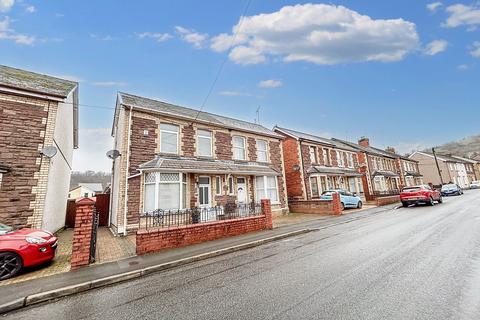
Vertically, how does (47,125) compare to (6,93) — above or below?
below

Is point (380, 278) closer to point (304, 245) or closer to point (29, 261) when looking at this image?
point (304, 245)

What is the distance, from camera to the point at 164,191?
38.5 ft

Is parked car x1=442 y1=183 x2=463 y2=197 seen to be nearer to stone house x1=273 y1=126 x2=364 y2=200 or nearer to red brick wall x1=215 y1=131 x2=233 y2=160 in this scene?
stone house x1=273 y1=126 x2=364 y2=200

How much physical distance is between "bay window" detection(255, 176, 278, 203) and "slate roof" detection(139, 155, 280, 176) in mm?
756

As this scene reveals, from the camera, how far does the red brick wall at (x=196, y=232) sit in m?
7.20

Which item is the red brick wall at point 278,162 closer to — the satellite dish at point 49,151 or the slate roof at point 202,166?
the slate roof at point 202,166

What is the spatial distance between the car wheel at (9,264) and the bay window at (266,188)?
41.1 feet

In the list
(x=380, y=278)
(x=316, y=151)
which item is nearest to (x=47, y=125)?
(x=380, y=278)

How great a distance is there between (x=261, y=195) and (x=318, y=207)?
15.8 ft

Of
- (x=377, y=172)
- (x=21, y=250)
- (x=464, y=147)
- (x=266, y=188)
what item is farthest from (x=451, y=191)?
(x=464, y=147)

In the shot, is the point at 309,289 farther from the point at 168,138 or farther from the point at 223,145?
the point at 223,145

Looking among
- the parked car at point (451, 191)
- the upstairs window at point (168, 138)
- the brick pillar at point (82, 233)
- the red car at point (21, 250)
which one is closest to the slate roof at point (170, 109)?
the upstairs window at point (168, 138)

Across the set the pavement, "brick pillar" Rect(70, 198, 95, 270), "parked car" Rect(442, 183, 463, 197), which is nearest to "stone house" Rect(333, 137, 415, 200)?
"parked car" Rect(442, 183, 463, 197)

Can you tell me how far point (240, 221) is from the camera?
32.7 ft
